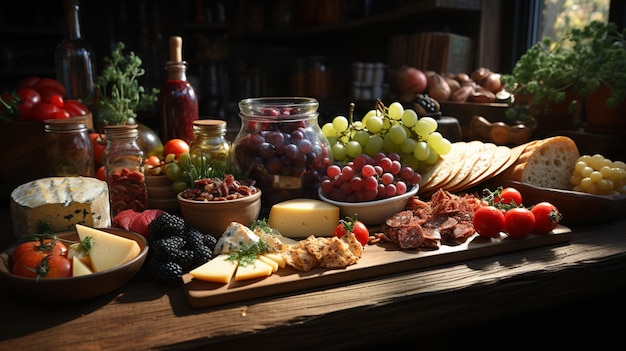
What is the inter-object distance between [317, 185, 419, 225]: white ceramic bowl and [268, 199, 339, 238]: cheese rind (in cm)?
5

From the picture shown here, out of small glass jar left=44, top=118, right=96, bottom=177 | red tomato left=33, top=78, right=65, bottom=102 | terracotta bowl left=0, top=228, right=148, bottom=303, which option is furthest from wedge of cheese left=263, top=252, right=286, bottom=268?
red tomato left=33, top=78, right=65, bottom=102

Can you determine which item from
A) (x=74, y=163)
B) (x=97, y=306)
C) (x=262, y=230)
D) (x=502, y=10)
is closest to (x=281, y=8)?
(x=502, y=10)

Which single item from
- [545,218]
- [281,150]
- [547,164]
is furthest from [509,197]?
[281,150]

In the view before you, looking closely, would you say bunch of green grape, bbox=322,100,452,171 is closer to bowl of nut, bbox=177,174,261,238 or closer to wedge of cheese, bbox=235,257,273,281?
bowl of nut, bbox=177,174,261,238

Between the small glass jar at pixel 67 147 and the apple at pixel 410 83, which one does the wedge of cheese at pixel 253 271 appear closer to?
the small glass jar at pixel 67 147

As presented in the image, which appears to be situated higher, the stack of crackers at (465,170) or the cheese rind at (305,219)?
the stack of crackers at (465,170)

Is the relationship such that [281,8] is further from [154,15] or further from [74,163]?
[74,163]

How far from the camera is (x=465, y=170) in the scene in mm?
1549

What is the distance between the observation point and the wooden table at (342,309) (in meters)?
0.85

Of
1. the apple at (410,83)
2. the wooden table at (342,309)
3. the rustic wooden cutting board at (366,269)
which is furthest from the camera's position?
the apple at (410,83)

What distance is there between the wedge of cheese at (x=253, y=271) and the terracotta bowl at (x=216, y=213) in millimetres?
204

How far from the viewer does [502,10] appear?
271 cm

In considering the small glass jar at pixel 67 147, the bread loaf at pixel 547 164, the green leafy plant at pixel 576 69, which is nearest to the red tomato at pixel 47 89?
the small glass jar at pixel 67 147

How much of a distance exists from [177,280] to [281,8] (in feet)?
11.5
